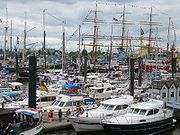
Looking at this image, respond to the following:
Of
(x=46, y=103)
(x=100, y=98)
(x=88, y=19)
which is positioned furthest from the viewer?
(x=88, y=19)

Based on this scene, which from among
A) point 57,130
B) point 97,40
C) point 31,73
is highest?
point 97,40

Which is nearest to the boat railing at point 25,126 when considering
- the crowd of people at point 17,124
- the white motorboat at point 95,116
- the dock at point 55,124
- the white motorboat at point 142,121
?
the crowd of people at point 17,124

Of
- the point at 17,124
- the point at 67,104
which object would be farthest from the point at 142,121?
the point at 17,124

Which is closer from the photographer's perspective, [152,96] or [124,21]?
[152,96]

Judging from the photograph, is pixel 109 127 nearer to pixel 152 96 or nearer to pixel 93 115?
pixel 93 115

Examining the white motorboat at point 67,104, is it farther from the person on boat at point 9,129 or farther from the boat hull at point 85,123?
the person on boat at point 9,129

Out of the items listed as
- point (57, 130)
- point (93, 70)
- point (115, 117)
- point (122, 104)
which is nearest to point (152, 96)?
point (122, 104)

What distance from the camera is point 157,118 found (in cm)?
3684

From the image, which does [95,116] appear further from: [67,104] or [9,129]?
[9,129]

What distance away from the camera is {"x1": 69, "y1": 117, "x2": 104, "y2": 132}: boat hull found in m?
36.5

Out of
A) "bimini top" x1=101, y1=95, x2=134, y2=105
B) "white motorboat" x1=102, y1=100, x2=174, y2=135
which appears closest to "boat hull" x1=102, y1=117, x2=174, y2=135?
"white motorboat" x1=102, y1=100, x2=174, y2=135

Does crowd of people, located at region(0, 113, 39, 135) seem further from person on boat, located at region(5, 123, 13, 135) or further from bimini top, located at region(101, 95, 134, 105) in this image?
bimini top, located at region(101, 95, 134, 105)

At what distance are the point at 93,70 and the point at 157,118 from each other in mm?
81167

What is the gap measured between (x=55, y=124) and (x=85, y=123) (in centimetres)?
324
